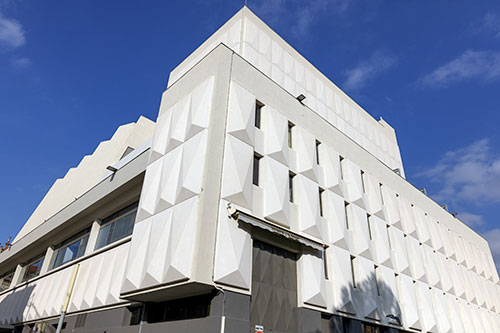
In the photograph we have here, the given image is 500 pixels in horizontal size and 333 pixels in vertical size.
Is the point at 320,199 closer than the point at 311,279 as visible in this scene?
No

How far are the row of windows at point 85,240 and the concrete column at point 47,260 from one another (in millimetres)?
191

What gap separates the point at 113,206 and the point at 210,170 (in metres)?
10.3

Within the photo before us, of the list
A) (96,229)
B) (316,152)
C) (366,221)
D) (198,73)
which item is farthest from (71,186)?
(366,221)

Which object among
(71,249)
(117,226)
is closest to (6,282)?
(71,249)

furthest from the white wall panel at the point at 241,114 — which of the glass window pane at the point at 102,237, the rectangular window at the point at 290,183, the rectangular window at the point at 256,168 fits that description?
the glass window pane at the point at 102,237

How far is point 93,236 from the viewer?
21.1 metres

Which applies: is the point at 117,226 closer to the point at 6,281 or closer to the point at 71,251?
the point at 71,251

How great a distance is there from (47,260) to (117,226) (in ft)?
34.3

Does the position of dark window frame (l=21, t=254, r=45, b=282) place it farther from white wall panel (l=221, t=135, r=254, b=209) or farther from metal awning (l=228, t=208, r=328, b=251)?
metal awning (l=228, t=208, r=328, b=251)

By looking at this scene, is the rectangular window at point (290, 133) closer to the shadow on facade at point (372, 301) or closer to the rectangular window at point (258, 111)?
the rectangular window at point (258, 111)

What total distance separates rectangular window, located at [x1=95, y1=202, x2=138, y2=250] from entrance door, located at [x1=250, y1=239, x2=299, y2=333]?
25.0ft

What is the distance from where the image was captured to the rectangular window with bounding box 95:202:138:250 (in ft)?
60.2

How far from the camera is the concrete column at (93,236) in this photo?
2064 cm

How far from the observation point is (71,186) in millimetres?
29531
